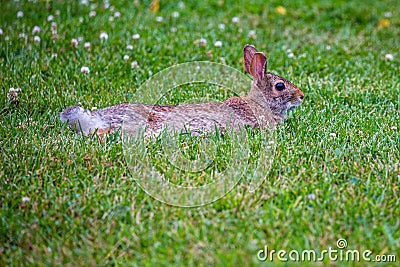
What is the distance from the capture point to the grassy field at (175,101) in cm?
339

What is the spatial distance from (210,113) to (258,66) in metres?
0.69

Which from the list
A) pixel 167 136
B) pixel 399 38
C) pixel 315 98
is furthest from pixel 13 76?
pixel 399 38

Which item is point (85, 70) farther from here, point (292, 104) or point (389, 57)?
point (389, 57)

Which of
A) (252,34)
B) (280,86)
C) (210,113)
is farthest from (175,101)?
(252,34)

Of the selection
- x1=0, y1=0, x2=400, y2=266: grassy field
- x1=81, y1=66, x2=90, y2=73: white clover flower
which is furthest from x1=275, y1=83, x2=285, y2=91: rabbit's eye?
x1=81, y1=66, x2=90, y2=73: white clover flower

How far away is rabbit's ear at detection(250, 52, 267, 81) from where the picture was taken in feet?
16.8

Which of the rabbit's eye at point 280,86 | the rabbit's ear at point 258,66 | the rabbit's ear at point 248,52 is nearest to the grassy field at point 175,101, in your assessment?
the rabbit's eye at point 280,86

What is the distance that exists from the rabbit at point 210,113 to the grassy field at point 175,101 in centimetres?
20

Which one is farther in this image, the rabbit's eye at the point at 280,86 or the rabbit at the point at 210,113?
the rabbit's eye at the point at 280,86

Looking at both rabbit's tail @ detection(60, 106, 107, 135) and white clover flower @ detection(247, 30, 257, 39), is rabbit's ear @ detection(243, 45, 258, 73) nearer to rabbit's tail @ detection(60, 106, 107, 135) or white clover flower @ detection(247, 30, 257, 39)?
rabbit's tail @ detection(60, 106, 107, 135)

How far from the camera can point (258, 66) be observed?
522 centimetres

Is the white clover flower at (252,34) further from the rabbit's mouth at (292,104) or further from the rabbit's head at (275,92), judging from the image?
the rabbit's mouth at (292,104)

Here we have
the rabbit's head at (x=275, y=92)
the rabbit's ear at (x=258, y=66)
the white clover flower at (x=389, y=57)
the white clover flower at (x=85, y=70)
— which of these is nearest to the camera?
the rabbit's ear at (x=258, y=66)

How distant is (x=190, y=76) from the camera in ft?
21.0
